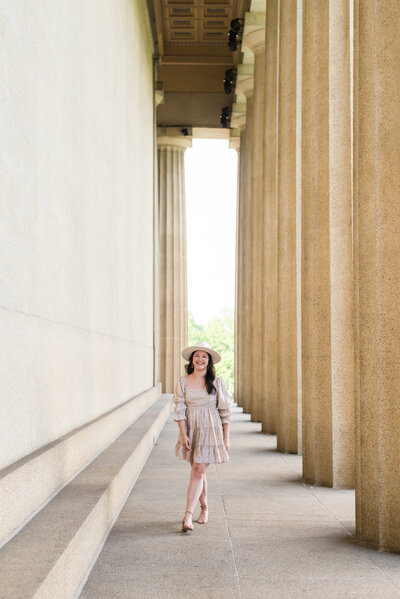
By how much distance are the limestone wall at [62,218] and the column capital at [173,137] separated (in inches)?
798

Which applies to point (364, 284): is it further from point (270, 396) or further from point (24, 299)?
point (270, 396)

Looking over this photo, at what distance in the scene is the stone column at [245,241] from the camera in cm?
3266

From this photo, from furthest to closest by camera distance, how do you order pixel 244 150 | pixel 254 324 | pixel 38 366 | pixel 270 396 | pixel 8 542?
pixel 244 150 < pixel 254 324 < pixel 270 396 < pixel 38 366 < pixel 8 542

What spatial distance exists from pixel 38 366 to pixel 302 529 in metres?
4.18

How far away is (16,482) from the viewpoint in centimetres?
719

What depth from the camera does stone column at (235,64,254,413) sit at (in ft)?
107

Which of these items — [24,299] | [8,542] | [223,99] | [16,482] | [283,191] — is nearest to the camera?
[8,542]

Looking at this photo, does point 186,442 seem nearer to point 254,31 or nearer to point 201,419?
point 201,419

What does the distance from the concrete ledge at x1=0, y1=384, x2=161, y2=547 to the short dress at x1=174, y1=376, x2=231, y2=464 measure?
1538 millimetres

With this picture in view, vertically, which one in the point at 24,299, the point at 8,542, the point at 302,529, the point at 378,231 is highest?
the point at 378,231

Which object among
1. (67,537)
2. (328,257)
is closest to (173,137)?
(328,257)

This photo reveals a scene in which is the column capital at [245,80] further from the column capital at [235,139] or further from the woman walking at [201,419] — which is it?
the woman walking at [201,419]

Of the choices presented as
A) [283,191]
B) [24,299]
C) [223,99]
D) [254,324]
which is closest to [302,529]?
[24,299]

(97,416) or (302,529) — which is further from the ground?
(97,416)
